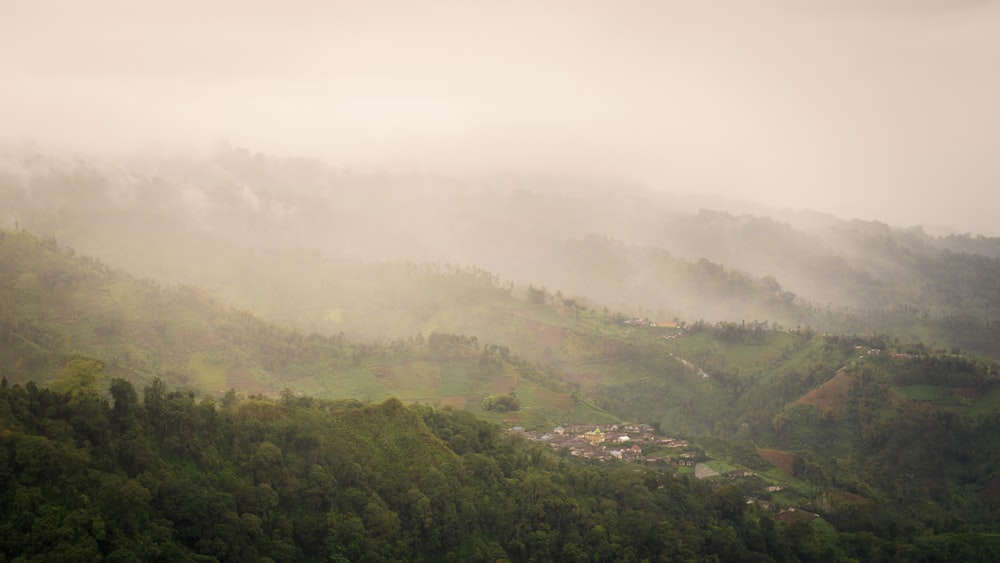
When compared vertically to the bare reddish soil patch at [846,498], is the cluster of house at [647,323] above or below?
above

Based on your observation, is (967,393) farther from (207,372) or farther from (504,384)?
(207,372)

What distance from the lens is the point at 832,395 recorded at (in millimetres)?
101500

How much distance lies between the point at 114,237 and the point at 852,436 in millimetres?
133508

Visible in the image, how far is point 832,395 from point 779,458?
18323 millimetres

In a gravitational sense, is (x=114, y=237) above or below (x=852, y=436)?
above

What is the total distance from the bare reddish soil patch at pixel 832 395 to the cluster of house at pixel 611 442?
21.3m

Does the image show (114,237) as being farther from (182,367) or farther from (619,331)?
(619,331)

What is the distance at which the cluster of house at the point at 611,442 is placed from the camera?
8294 centimetres

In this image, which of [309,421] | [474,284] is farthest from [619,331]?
[309,421]

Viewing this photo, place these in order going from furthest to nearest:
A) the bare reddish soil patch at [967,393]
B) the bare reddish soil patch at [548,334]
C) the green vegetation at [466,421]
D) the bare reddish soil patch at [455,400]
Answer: the bare reddish soil patch at [548,334] → the bare reddish soil patch at [455,400] → the bare reddish soil patch at [967,393] → the green vegetation at [466,421]

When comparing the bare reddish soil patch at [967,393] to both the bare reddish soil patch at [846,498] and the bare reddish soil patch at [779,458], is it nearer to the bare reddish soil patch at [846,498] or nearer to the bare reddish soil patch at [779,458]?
the bare reddish soil patch at [779,458]

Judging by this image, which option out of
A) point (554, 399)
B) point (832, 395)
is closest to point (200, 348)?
point (554, 399)

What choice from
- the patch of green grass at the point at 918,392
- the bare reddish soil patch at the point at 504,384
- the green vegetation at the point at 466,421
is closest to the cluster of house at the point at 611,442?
the green vegetation at the point at 466,421

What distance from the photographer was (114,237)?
505 ft
